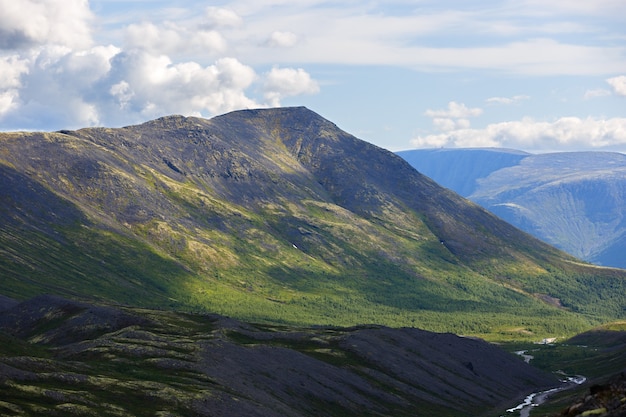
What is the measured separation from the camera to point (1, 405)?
11738 centimetres

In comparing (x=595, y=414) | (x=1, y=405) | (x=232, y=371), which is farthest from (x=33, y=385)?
(x=595, y=414)

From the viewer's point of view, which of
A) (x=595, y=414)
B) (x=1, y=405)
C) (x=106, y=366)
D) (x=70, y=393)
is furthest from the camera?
(x=106, y=366)

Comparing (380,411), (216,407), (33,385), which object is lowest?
(380,411)

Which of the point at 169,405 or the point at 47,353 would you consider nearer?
the point at 169,405

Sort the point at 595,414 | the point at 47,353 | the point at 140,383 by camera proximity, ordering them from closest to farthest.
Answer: the point at 595,414 → the point at 140,383 → the point at 47,353

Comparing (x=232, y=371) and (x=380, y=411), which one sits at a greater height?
(x=232, y=371)

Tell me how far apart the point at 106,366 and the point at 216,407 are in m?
31.5

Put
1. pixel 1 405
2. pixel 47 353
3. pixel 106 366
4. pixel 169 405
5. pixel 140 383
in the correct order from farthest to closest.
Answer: pixel 47 353, pixel 106 366, pixel 140 383, pixel 169 405, pixel 1 405

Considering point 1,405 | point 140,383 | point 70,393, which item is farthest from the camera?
point 140,383

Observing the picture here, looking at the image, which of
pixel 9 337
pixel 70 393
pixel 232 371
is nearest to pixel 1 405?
pixel 70 393

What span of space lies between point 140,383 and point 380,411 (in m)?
64.6

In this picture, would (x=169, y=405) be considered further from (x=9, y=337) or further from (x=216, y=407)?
(x=9, y=337)

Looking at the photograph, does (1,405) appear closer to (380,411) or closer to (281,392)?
(281,392)

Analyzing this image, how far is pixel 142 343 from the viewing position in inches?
7638
